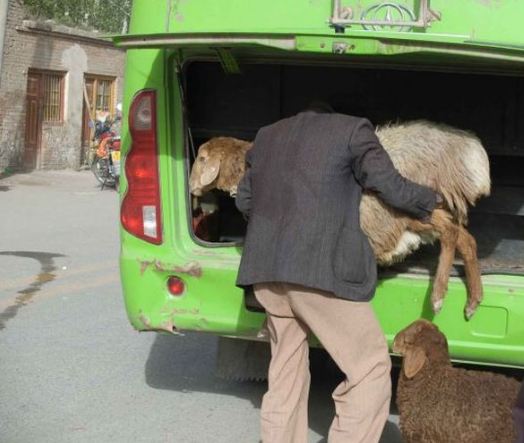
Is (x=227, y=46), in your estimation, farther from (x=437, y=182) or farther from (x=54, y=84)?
(x=54, y=84)

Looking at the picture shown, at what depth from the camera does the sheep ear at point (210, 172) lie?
468 centimetres

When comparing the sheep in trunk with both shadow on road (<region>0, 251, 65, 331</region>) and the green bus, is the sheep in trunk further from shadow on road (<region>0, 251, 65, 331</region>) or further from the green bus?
shadow on road (<region>0, 251, 65, 331</region>)

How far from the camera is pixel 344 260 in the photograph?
3846 mm

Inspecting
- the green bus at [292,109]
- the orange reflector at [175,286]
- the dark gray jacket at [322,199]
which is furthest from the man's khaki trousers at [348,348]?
the orange reflector at [175,286]

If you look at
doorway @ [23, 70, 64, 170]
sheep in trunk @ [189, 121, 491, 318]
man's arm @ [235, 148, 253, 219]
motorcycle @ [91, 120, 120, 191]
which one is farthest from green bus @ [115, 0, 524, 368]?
doorway @ [23, 70, 64, 170]

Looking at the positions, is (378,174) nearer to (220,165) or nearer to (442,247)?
(442,247)

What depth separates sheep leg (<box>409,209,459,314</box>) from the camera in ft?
14.2

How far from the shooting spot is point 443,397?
12.9 feet

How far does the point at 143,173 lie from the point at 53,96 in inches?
836

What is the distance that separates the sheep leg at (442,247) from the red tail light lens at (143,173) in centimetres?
139

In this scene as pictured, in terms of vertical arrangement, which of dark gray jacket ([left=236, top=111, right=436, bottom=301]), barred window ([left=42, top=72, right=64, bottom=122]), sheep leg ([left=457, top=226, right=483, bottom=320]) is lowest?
sheep leg ([left=457, top=226, right=483, bottom=320])

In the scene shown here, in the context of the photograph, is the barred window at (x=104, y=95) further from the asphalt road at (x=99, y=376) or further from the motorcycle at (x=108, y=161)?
the asphalt road at (x=99, y=376)

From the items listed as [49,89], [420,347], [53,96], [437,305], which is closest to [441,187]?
[437,305]

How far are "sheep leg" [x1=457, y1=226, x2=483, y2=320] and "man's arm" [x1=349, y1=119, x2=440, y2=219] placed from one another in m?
0.50
